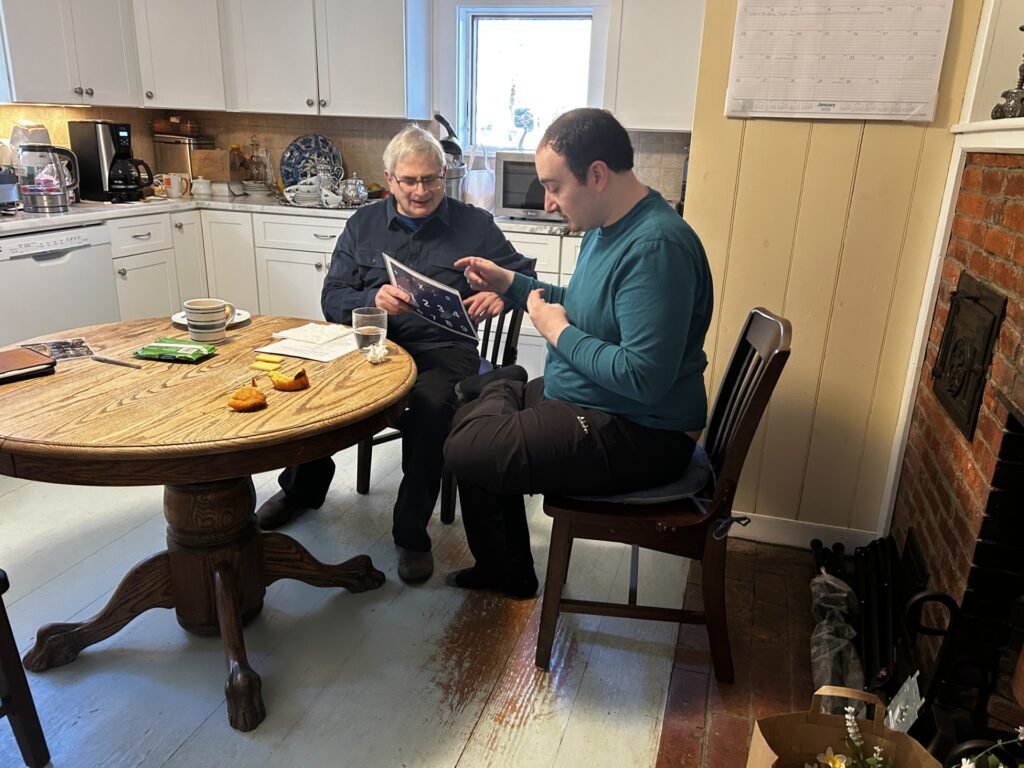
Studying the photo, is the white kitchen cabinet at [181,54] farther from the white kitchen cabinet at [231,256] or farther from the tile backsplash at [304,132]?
the white kitchen cabinet at [231,256]

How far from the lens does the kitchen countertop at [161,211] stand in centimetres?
328

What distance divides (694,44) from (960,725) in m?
2.92

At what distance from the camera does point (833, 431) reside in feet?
7.75

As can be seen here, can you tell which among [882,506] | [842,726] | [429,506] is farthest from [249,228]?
[842,726]

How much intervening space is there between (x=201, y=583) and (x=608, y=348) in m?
1.14

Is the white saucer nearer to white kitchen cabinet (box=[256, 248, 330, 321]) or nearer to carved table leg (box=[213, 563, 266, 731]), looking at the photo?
carved table leg (box=[213, 563, 266, 731])

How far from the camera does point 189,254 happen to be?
425 cm

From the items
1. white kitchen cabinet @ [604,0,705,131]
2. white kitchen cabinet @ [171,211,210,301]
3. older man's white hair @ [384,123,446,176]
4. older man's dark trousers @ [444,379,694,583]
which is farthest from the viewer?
white kitchen cabinet @ [171,211,210,301]

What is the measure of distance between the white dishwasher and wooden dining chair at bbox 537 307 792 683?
106 inches

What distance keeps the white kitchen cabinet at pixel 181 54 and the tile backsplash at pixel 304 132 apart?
359mm

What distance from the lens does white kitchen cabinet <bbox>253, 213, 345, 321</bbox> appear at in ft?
13.4

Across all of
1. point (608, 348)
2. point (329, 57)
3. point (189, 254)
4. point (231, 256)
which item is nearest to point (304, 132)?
point (329, 57)

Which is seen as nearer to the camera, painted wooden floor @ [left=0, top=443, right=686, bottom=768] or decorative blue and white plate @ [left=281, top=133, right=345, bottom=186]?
painted wooden floor @ [left=0, top=443, right=686, bottom=768]

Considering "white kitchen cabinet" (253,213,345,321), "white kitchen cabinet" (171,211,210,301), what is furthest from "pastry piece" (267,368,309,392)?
"white kitchen cabinet" (171,211,210,301)
